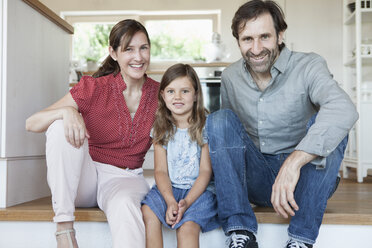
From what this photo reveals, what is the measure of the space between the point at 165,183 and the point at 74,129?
35 cm

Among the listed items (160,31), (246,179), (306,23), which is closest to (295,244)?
(246,179)

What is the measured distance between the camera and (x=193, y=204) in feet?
4.09

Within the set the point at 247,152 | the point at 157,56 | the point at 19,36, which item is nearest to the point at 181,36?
the point at 157,56

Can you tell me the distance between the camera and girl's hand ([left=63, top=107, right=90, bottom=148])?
119cm

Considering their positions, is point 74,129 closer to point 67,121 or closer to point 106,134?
point 67,121

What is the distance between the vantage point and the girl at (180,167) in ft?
3.92

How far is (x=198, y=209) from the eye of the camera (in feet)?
4.02

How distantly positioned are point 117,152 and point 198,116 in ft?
1.07

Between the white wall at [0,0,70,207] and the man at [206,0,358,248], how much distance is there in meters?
0.77

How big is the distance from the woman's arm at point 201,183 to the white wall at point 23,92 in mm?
677

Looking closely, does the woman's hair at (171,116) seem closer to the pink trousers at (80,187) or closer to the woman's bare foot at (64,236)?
the pink trousers at (80,187)

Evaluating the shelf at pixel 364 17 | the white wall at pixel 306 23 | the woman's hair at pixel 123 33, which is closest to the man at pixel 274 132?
the woman's hair at pixel 123 33

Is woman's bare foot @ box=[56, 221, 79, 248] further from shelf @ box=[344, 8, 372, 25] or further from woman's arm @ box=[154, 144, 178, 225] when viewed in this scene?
shelf @ box=[344, 8, 372, 25]

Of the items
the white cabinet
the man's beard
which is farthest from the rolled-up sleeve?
the white cabinet
